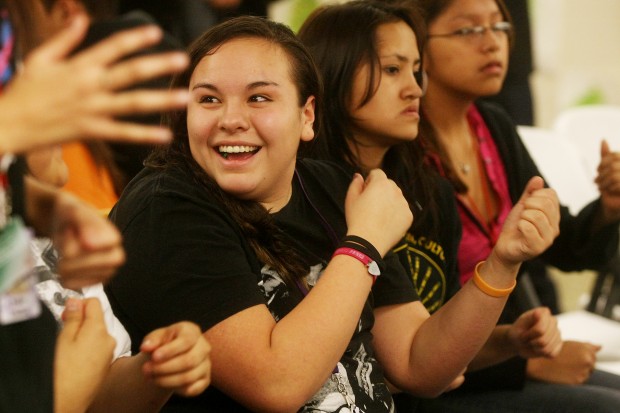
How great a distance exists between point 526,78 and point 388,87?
142 cm

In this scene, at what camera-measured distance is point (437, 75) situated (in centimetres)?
225

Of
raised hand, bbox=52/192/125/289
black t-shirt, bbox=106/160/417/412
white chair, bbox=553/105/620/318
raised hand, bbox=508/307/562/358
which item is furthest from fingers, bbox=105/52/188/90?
white chair, bbox=553/105/620/318

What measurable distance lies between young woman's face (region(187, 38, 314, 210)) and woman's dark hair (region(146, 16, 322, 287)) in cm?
1

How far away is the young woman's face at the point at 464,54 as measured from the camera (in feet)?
7.31

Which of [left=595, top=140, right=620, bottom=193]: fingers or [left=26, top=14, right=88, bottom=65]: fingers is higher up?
[left=26, top=14, right=88, bottom=65]: fingers

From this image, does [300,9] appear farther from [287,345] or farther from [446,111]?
[287,345]

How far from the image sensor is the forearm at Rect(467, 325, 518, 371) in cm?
198

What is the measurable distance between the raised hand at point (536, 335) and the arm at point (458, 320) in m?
0.28

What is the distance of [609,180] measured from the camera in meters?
2.18

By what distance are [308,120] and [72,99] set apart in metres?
0.81

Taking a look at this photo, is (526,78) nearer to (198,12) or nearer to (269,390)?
(198,12)

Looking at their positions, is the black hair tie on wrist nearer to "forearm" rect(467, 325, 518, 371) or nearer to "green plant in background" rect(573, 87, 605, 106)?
"forearm" rect(467, 325, 518, 371)

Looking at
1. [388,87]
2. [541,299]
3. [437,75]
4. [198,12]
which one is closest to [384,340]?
[388,87]

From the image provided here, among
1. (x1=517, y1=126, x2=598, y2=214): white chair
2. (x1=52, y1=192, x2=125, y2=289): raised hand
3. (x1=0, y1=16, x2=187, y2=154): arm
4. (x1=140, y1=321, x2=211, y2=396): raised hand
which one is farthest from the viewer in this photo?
(x1=517, y1=126, x2=598, y2=214): white chair
